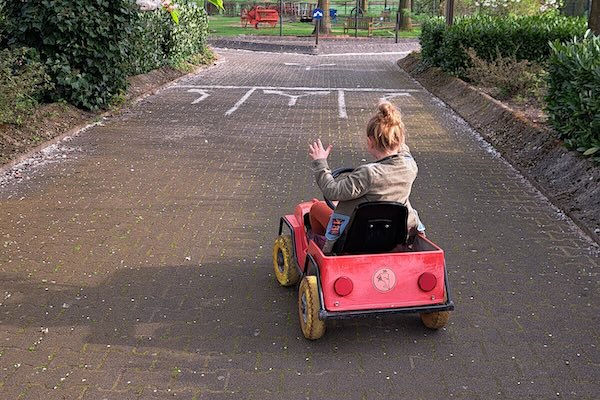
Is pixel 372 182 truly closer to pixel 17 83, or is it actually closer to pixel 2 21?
pixel 17 83

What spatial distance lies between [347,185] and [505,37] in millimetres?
12842

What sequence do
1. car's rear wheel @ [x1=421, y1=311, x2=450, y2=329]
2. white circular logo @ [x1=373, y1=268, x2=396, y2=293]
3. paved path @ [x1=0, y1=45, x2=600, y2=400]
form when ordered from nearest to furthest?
1. paved path @ [x1=0, y1=45, x2=600, y2=400]
2. white circular logo @ [x1=373, y1=268, x2=396, y2=293]
3. car's rear wheel @ [x1=421, y1=311, x2=450, y2=329]

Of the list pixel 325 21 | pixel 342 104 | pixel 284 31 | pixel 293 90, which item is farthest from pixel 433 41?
pixel 284 31

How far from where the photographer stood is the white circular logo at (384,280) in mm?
4152

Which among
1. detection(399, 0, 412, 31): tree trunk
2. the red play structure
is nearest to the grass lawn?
the red play structure

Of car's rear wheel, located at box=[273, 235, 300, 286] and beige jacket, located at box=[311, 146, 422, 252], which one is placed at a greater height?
beige jacket, located at box=[311, 146, 422, 252]

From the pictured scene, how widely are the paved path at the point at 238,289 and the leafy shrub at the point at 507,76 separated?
3797 millimetres

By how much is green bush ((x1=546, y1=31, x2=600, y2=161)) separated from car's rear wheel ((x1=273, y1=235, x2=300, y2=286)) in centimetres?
407

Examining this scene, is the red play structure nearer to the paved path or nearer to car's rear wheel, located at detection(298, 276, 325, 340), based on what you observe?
the paved path

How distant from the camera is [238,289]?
501 centimetres

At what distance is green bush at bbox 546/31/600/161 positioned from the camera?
776 cm

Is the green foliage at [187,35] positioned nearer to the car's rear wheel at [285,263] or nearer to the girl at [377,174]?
the car's rear wheel at [285,263]

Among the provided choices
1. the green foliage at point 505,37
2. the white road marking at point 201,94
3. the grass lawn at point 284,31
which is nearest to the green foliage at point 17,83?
the white road marking at point 201,94

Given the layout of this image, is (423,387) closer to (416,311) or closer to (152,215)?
(416,311)
